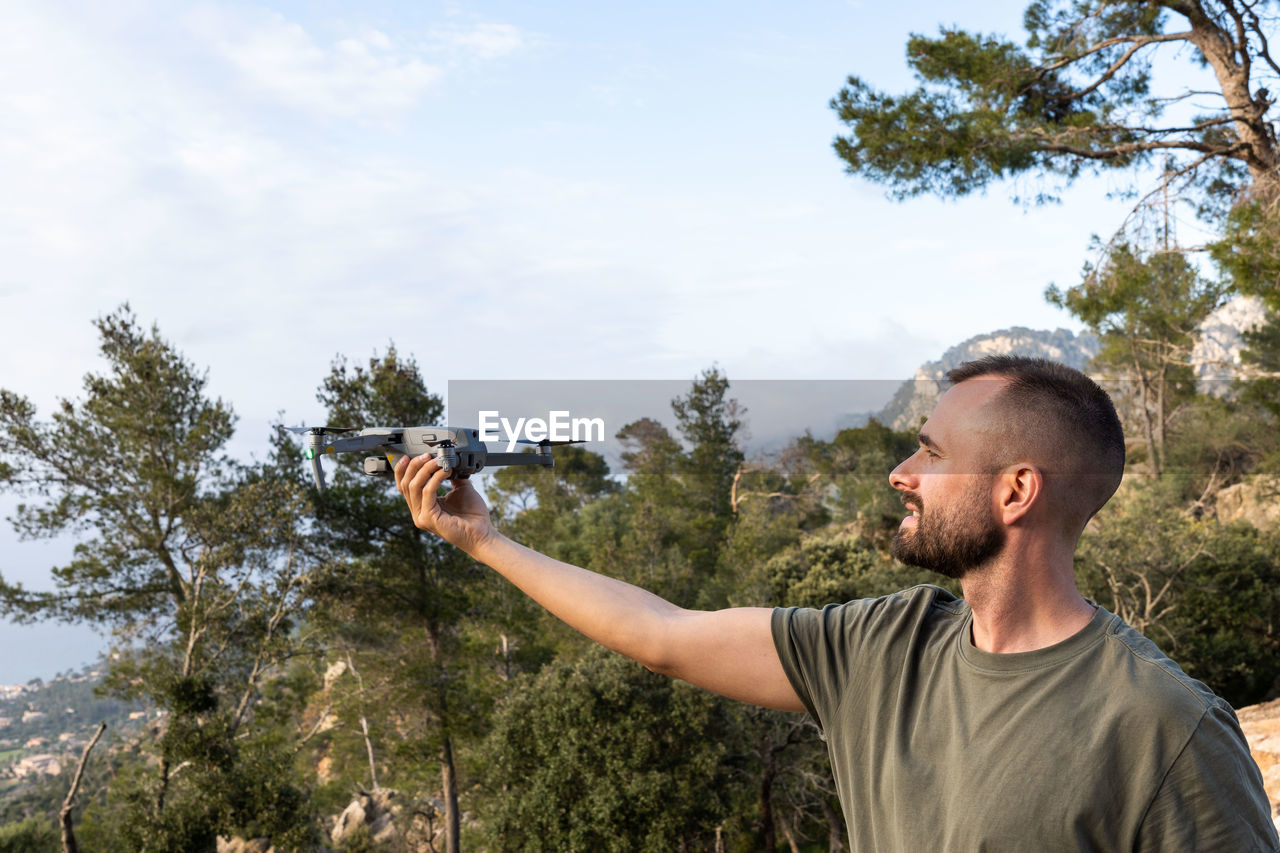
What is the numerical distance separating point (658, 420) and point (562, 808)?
2469cm

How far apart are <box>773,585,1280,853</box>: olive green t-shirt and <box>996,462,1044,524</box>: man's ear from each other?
196 millimetres

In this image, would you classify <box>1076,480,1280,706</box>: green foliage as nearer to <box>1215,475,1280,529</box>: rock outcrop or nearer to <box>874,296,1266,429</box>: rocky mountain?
<box>1215,475,1280,529</box>: rock outcrop

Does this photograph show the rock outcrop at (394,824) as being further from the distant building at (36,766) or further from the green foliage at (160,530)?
the distant building at (36,766)

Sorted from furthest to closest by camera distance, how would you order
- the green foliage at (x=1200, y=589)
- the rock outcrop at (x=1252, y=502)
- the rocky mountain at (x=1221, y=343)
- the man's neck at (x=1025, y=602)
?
1. the rock outcrop at (x=1252, y=502)
2. the green foliage at (x=1200, y=589)
3. the rocky mountain at (x=1221, y=343)
4. the man's neck at (x=1025, y=602)

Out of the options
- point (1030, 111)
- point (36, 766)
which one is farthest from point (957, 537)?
point (36, 766)

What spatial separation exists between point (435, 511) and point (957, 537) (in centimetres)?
114

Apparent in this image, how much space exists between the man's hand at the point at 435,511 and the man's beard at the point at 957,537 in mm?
954

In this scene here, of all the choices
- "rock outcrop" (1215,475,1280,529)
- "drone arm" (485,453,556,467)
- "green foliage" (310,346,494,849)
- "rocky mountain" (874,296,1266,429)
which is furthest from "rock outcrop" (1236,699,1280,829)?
"rocky mountain" (874,296,1266,429)

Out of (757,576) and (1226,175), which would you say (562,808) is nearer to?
(757,576)

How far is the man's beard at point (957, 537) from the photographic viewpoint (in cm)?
141

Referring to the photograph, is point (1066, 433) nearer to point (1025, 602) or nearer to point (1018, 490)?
point (1018, 490)

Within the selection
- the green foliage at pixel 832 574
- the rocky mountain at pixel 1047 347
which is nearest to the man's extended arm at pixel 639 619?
the green foliage at pixel 832 574

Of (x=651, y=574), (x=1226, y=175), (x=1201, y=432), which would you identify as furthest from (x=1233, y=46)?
(x=1201, y=432)

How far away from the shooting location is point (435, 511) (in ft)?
6.42
